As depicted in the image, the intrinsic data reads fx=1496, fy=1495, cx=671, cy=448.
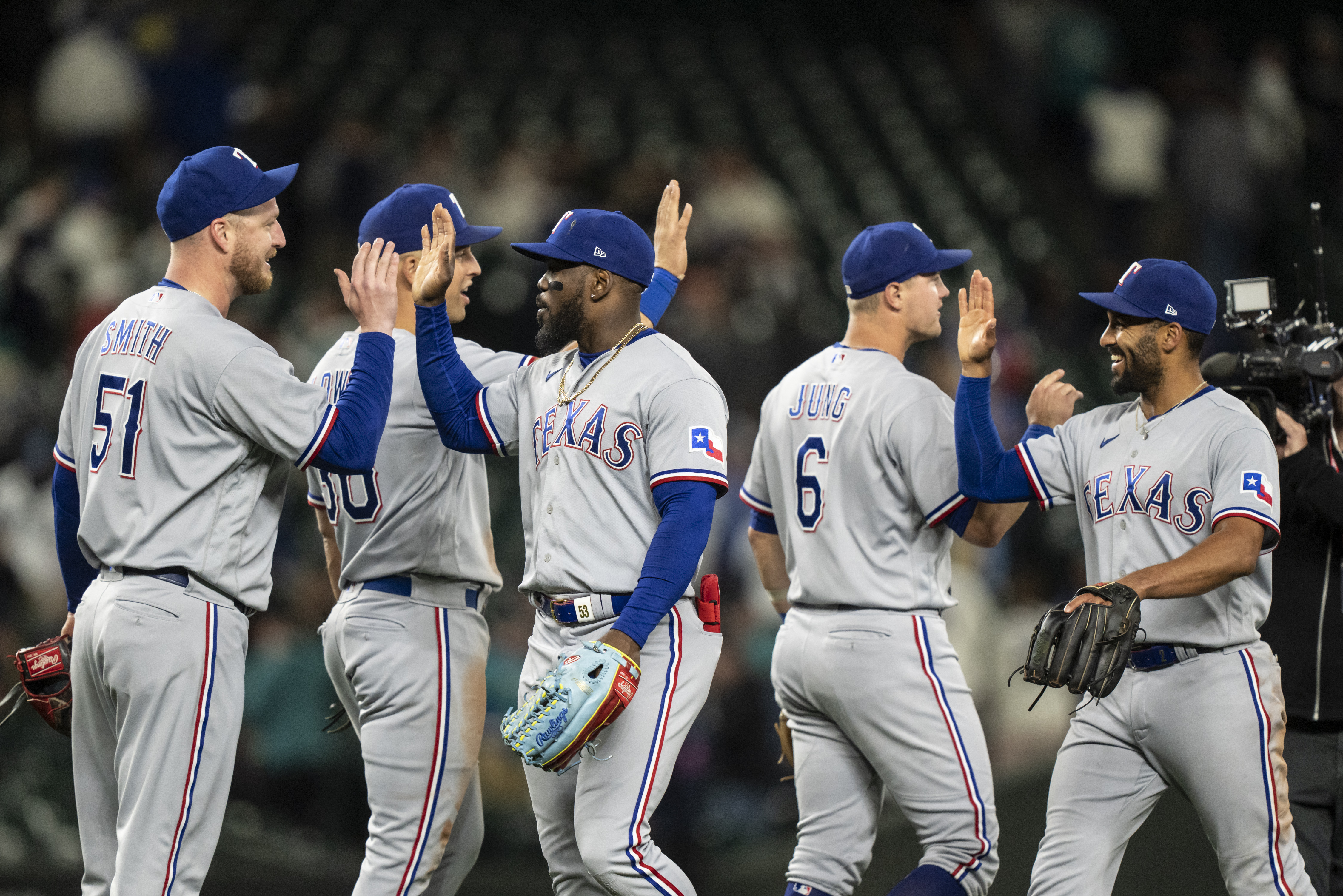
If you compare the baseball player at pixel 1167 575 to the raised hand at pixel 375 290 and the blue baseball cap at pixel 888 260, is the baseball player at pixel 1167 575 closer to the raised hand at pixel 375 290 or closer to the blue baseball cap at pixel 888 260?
the blue baseball cap at pixel 888 260

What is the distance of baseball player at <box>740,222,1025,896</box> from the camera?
430cm

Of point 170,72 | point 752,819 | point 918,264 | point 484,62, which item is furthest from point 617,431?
point 484,62

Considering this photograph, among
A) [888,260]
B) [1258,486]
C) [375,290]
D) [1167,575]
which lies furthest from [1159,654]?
[375,290]

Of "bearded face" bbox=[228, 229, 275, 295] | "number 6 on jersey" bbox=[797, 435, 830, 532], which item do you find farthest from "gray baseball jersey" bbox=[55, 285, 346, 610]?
"number 6 on jersey" bbox=[797, 435, 830, 532]

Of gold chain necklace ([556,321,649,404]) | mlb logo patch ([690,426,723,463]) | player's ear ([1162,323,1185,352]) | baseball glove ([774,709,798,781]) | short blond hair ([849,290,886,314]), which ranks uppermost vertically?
short blond hair ([849,290,886,314])

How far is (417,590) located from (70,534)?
3.21 ft

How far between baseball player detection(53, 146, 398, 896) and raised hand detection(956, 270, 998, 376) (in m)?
1.65

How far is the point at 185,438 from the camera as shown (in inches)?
149

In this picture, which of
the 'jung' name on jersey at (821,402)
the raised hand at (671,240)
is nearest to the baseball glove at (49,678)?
the raised hand at (671,240)

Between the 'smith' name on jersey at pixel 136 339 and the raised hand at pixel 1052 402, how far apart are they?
245cm

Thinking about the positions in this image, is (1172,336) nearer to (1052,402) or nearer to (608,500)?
(1052,402)

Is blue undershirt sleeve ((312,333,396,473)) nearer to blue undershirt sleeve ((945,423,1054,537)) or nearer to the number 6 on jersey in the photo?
the number 6 on jersey

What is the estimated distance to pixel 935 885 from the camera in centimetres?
416

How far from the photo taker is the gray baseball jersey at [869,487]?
4477mm
